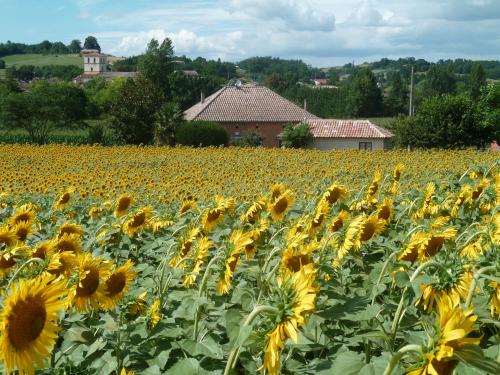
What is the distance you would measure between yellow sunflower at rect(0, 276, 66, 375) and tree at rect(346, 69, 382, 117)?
89.2 m

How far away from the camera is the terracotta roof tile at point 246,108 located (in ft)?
156

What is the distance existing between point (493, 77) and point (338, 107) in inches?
2613

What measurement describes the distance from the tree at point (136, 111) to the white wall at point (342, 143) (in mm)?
9856

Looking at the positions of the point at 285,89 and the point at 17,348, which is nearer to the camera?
the point at 17,348

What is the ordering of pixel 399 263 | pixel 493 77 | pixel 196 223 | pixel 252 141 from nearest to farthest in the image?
1. pixel 399 263
2. pixel 196 223
3. pixel 252 141
4. pixel 493 77

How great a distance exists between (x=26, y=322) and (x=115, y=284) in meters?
0.69

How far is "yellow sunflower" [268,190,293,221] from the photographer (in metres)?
3.34

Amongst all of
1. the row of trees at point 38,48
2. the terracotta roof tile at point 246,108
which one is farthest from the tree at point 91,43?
the terracotta roof tile at point 246,108

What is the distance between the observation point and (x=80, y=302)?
6.94 feet

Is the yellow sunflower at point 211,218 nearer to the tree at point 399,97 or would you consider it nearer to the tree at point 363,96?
the tree at point 363,96

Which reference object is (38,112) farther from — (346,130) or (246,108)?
(346,130)

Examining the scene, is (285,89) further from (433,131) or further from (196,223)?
(196,223)

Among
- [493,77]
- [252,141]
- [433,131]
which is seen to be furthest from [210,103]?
[493,77]

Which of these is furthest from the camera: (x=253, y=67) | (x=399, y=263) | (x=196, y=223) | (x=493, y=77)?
(x=253, y=67)
